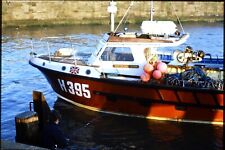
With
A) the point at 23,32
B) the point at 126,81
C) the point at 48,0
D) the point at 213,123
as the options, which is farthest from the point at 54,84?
the point at 48,0

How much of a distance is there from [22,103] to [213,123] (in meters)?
7.43

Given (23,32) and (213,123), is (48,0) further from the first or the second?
(213,123)

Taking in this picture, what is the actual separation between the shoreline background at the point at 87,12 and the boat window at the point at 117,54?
25.8 meters

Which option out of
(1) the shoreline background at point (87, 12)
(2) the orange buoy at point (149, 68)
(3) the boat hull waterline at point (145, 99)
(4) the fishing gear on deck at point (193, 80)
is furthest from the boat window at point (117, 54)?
(1) the shoreline background at point (87, 12)

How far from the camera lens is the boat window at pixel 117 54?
589 inches

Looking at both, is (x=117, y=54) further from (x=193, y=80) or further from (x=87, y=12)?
(x=87, y=12)

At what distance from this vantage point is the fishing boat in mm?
13688

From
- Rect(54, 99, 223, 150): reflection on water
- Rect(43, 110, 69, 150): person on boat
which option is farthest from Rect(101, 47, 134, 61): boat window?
Rect(43, 110, 69, 150): person on boat

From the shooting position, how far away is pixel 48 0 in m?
44.4

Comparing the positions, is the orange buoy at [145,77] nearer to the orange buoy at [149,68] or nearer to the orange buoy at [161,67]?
the orange buoy at [149,68]

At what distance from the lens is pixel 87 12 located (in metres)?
45.7

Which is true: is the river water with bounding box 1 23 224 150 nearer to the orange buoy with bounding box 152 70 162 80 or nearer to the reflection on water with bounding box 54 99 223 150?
the reflection on water with bounding box 54 99 223 150

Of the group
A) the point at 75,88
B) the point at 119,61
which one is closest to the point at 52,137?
the point at 75,88

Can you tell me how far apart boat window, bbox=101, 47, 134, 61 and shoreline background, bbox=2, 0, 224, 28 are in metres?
25.8
